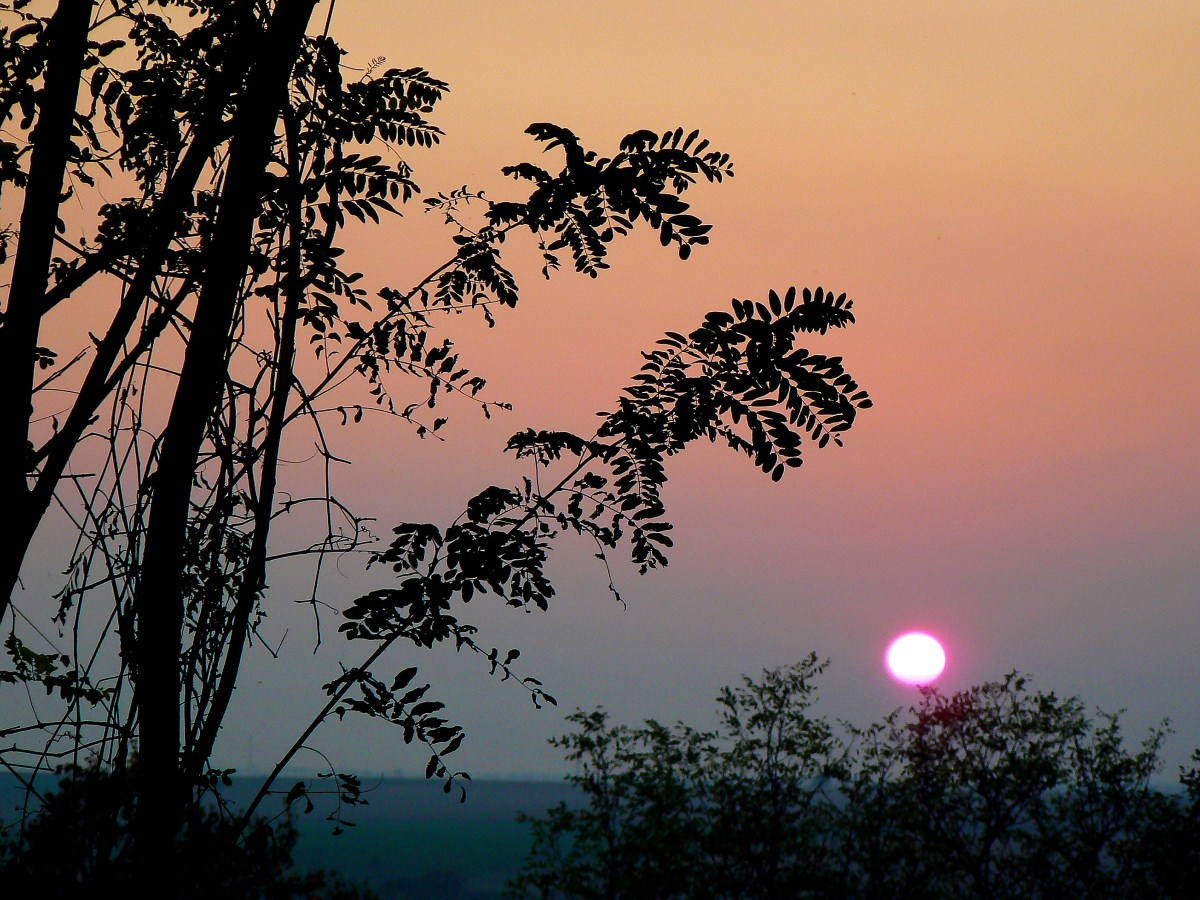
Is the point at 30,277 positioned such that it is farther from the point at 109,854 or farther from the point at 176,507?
the point at 109,854

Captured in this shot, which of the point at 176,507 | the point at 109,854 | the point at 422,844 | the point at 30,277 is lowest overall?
the point at 422,844

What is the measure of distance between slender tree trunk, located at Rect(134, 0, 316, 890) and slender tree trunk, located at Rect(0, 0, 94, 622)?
0.35m

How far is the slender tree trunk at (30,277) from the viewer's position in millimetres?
2736

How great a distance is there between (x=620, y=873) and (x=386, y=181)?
21789 millimetres

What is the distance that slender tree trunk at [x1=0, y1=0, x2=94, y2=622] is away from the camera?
8.98 feet

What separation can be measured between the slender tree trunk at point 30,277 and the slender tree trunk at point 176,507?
35cm

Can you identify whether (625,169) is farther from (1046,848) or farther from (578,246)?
(1046,848)

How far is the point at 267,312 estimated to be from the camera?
377 centimetres

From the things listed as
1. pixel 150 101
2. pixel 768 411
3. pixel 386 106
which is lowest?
pixel 768 411

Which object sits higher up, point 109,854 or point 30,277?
point 30,277

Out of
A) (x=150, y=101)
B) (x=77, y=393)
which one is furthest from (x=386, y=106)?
(x=77, y=393)

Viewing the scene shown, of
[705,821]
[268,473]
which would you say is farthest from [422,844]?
[268,473]

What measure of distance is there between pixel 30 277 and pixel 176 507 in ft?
2.36

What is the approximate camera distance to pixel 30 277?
9.20ft
